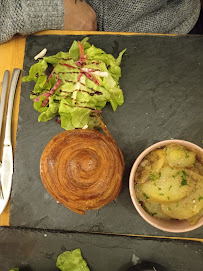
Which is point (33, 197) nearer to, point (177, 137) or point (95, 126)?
point (95, 126)

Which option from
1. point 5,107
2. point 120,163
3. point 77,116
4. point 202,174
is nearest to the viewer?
point 202,174

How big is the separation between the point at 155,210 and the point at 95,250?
0.43 metres

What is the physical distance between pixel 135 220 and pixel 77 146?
19.2 inches

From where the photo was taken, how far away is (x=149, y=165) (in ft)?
4.24

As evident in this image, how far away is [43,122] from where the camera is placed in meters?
1.60

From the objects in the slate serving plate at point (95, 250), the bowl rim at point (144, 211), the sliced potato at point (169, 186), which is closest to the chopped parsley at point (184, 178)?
the sliced potato at point (169, 186)

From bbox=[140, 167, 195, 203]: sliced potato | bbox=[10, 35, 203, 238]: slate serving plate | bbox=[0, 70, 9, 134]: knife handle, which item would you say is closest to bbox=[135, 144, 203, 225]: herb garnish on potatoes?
bbox=[140, 167, 195, 203]: sliced potato

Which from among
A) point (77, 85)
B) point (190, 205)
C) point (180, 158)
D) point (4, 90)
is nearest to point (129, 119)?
point (77, 85)

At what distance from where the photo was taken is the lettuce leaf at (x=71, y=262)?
4.88ft

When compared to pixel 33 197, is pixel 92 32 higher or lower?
higher

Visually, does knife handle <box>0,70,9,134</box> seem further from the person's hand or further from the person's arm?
the person's hand

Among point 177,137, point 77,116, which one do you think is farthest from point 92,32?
point 177,137

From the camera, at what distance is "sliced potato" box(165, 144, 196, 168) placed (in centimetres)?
125

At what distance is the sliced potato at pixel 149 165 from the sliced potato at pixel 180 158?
32 mm
